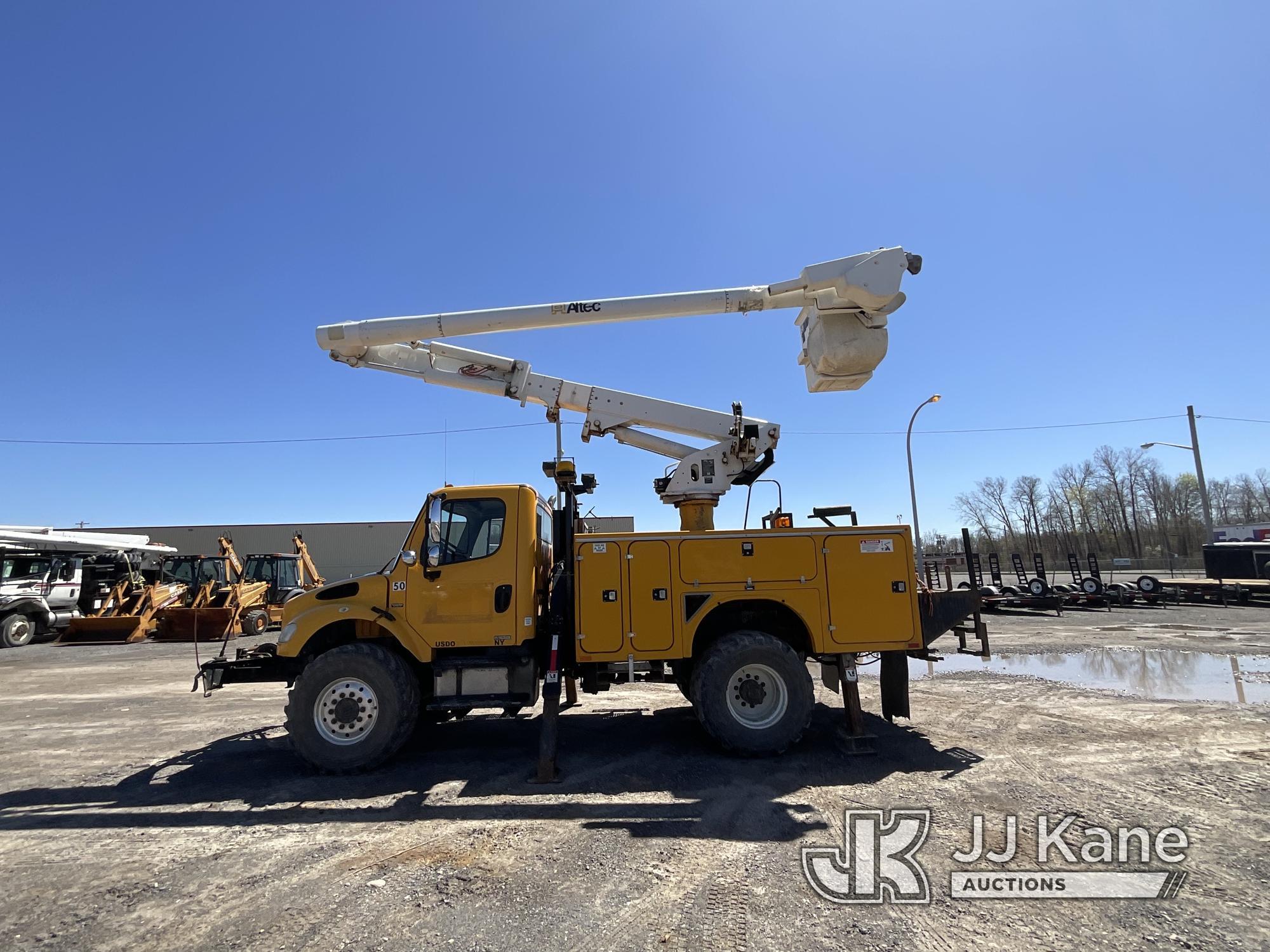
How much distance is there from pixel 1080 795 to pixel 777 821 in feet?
8.01

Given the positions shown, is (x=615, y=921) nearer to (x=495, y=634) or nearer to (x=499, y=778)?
(x=499, y=778)

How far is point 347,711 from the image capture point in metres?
6.11

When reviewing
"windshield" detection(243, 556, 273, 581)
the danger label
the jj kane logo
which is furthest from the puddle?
"windshield" detection(243, 556, 273, 581)

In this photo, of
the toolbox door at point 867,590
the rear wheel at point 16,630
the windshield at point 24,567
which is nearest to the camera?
the toolbox door at point 867,590

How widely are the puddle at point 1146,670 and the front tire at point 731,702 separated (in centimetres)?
551

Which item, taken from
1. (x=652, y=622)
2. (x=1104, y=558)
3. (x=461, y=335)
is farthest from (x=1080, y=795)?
(x=1104, y=558)

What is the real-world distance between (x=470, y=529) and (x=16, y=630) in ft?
68.9

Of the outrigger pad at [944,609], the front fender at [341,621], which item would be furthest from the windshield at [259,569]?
the outrigger pad at [944,609]

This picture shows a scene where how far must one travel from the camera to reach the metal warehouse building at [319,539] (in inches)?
1775

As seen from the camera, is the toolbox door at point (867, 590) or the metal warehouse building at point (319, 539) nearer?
the toolbox door at point (867, 590)

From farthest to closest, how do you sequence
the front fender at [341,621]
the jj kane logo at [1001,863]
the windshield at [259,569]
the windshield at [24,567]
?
1. the windshield at [259,569]
2. the windshield at [24,567]
3. the front fender at [341,621]
4. the jj kane logo at [1001,863]

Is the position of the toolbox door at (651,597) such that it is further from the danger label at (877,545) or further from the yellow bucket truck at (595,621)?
the danger label at (877,545)

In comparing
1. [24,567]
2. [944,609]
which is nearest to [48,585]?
[24,567]

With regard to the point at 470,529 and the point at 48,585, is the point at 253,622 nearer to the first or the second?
the point at 48,585
